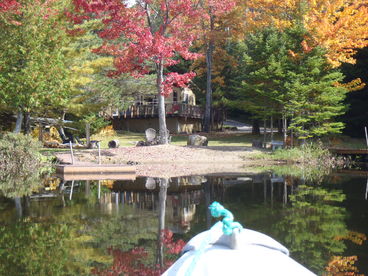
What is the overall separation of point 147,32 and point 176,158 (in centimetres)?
617

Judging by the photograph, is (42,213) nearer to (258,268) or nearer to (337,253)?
(337,253)

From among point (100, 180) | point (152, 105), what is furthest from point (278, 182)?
point (152, 105)

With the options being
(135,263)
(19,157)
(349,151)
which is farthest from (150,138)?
(135,263)

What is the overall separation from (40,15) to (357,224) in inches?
682

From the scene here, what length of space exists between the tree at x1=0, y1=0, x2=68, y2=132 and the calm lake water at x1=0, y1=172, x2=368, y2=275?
734 cm

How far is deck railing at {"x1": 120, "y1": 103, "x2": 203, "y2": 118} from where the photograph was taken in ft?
132

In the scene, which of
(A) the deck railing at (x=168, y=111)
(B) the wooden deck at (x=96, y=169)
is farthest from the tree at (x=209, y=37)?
(B) the wooden deck at (x=96, y=169)

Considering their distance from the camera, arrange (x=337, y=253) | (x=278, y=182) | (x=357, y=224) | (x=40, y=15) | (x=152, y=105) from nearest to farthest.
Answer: (x=337, y=253) < (x=357, y=224) < (x=278, y=182) < (x=40, y=15) < (x=152, y=105)

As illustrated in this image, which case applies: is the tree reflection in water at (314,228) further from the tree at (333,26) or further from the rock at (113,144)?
the rock at (113,144)

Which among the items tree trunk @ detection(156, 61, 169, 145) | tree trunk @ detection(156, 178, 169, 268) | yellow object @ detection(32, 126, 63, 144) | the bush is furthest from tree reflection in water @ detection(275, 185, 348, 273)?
yellow object @ detection(32, 126, 63, 144)

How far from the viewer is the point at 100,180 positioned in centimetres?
1816

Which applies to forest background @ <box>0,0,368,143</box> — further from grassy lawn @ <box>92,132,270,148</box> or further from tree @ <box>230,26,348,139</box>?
grassy lawn @ <box>92,132,270,148</box>

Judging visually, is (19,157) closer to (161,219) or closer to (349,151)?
(161,219)

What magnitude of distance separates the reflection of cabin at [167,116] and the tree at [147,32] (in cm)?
1395
